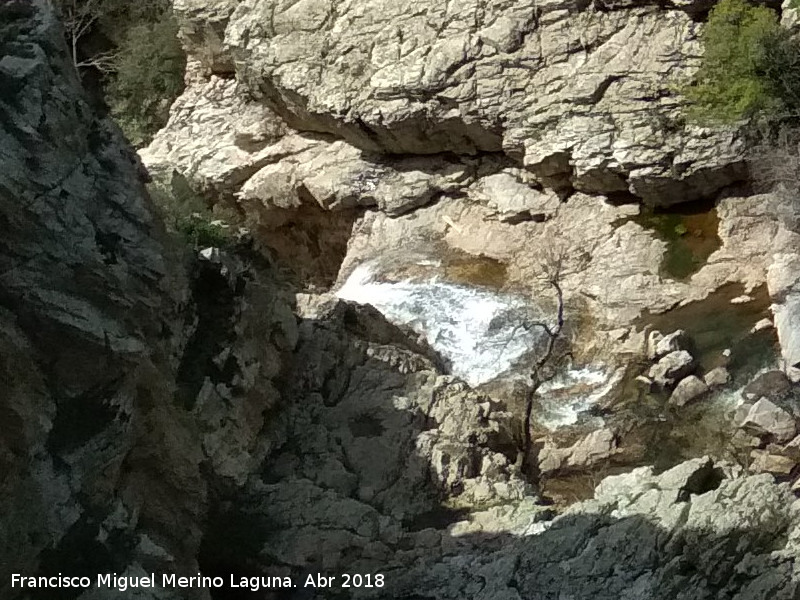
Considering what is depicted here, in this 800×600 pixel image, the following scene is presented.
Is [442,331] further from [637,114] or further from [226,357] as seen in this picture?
[226,357]

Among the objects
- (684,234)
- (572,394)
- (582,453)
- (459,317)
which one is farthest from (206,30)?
(582,453)

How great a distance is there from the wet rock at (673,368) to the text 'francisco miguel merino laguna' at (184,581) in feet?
21.0

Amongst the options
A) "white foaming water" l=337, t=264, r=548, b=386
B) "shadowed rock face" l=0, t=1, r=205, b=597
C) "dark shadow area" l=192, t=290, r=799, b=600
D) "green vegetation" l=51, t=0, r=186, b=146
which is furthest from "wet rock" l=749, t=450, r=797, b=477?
"green vegetation" l=51, t=0, r=186, b=146

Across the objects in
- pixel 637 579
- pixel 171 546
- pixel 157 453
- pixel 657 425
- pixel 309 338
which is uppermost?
pixel 309 338

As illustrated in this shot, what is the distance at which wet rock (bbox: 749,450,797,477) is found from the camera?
11.4 metres

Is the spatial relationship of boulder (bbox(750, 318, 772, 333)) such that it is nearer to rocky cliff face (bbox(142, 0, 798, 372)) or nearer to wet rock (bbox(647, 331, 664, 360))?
rocky cliff face (bbox(142, 0, 798, 372))

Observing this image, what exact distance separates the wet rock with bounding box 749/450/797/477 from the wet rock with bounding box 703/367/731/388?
1.60 meters

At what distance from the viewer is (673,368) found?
13203mm

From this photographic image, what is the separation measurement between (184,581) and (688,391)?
8190 millimetres

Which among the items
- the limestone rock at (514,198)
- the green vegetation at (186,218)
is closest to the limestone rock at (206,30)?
the green vegetation at (186,218)

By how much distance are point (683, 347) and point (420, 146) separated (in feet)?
20.9

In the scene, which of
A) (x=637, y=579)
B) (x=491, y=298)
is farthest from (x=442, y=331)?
(x=637, y=579)

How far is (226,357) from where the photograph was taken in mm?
9172

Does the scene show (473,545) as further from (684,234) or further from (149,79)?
(149,79)
